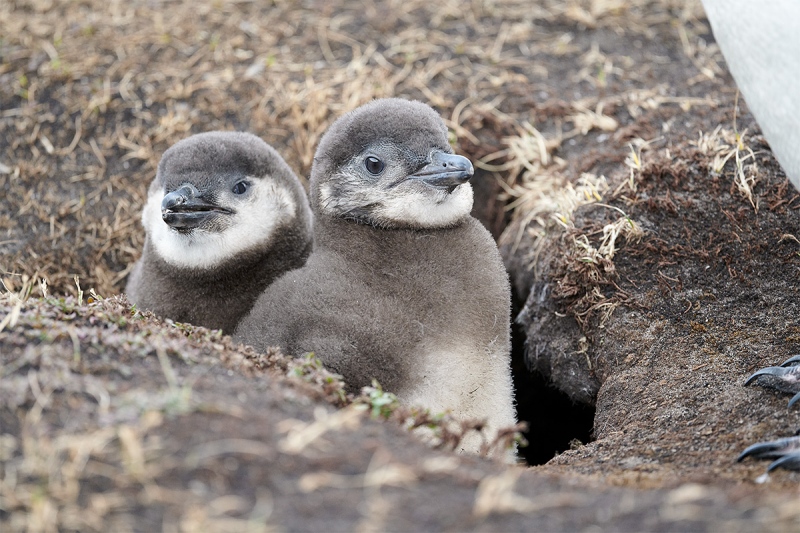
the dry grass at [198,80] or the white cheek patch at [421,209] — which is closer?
the white cheek patch at [421,209]

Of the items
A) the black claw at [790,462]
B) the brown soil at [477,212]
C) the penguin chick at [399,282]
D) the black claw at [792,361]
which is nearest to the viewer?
the brown soil at [477,212]

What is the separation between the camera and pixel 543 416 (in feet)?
17.5

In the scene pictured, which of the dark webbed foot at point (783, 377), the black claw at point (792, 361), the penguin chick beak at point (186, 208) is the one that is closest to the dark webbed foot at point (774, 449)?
the dark webbed foot at point (783, 377)

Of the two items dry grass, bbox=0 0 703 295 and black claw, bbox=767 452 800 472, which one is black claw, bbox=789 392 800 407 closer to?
black claw, bbox=767 452 800 472

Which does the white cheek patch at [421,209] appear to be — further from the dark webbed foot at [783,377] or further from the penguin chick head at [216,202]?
the dark webbed foot at [783,377]

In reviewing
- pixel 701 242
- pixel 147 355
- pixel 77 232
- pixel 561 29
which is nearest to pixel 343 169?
pixel 147 355

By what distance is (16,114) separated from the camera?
20.9 feet

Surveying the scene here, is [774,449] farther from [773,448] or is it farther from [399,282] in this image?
[399,282]

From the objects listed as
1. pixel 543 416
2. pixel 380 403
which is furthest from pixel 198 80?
pixel 380 403

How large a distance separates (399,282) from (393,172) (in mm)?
542

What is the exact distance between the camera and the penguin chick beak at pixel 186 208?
4410mm

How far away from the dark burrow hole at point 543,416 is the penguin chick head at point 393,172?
130cm

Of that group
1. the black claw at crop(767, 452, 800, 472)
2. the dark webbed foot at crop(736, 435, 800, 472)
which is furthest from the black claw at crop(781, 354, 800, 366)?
the black claw at crop(767, 452, 800, 472)

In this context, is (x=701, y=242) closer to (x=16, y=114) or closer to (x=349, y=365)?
(x=349, y=365)
